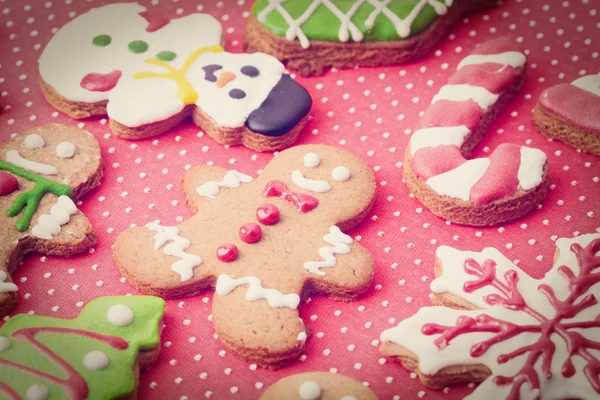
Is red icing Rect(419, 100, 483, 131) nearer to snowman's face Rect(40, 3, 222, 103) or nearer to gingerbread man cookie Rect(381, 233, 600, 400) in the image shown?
gingerbread man cookie Rect(381, 233, 600, 400)

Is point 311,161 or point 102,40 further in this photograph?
point 102,40

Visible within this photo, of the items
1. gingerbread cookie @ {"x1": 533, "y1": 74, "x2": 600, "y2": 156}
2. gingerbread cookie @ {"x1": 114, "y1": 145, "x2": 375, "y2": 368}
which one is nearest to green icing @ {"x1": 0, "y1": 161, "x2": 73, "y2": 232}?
gingerbread cookie @ {"x1": 114, "y1": 145, "x2": 375, "y2": 368}

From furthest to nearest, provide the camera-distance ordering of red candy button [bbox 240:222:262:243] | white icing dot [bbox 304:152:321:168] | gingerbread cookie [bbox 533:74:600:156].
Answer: gingerbread cookie [bbox 533:74:600:156], white icing dot [bbox 304:152:321:168], red candy button [bbox 240:222:262:243]

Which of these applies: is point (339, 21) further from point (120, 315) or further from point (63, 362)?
point (63, 362)

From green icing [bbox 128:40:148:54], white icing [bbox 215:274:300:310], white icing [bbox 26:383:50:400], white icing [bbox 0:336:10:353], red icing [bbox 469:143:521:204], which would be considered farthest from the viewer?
green icing [bbox 128:40:148:54]

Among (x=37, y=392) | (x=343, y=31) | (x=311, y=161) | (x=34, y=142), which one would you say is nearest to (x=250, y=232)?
(x=311, y=161)

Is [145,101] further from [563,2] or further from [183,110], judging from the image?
[563,2]

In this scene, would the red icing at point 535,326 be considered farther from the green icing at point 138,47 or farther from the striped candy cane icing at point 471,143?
the green icing at point 138,47
